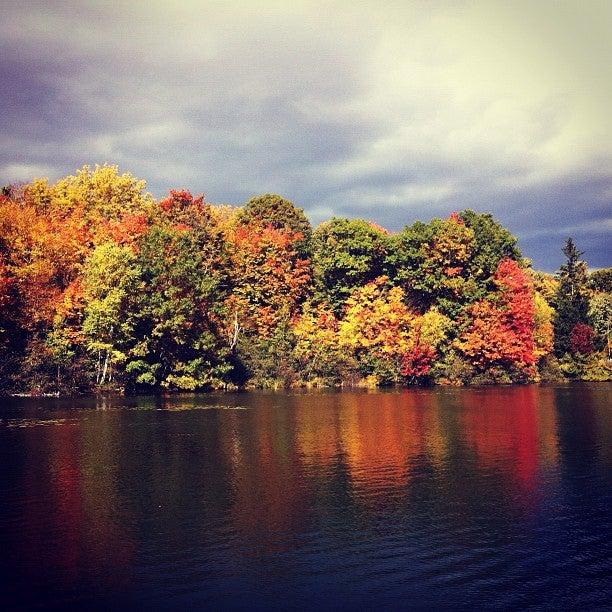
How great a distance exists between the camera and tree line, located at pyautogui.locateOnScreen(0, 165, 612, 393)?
65.2 metres

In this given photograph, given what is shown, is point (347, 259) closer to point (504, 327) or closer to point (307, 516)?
point (504, 327)

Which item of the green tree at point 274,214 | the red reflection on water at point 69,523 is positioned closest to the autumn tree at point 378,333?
the green tree at point 274,214

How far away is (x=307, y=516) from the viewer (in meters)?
19.2

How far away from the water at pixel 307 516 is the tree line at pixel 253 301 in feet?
92.9

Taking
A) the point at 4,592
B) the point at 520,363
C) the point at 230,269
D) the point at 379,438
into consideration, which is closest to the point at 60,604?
the point at 4,592

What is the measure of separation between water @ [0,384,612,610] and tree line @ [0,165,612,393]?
1115 inches

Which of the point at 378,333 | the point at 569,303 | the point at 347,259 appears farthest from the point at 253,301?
the point at 569,303

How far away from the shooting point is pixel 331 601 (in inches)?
523

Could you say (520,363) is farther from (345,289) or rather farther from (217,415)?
(217,415)

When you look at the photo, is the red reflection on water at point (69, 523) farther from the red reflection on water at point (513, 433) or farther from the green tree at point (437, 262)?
the green tree at point (437, 262)

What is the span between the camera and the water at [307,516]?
13883mm

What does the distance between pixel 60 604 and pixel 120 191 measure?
73.1 m

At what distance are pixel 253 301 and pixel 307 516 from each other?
65.5m

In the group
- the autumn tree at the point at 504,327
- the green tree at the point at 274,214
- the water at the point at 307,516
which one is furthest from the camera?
the green tree at the point at 274,214
